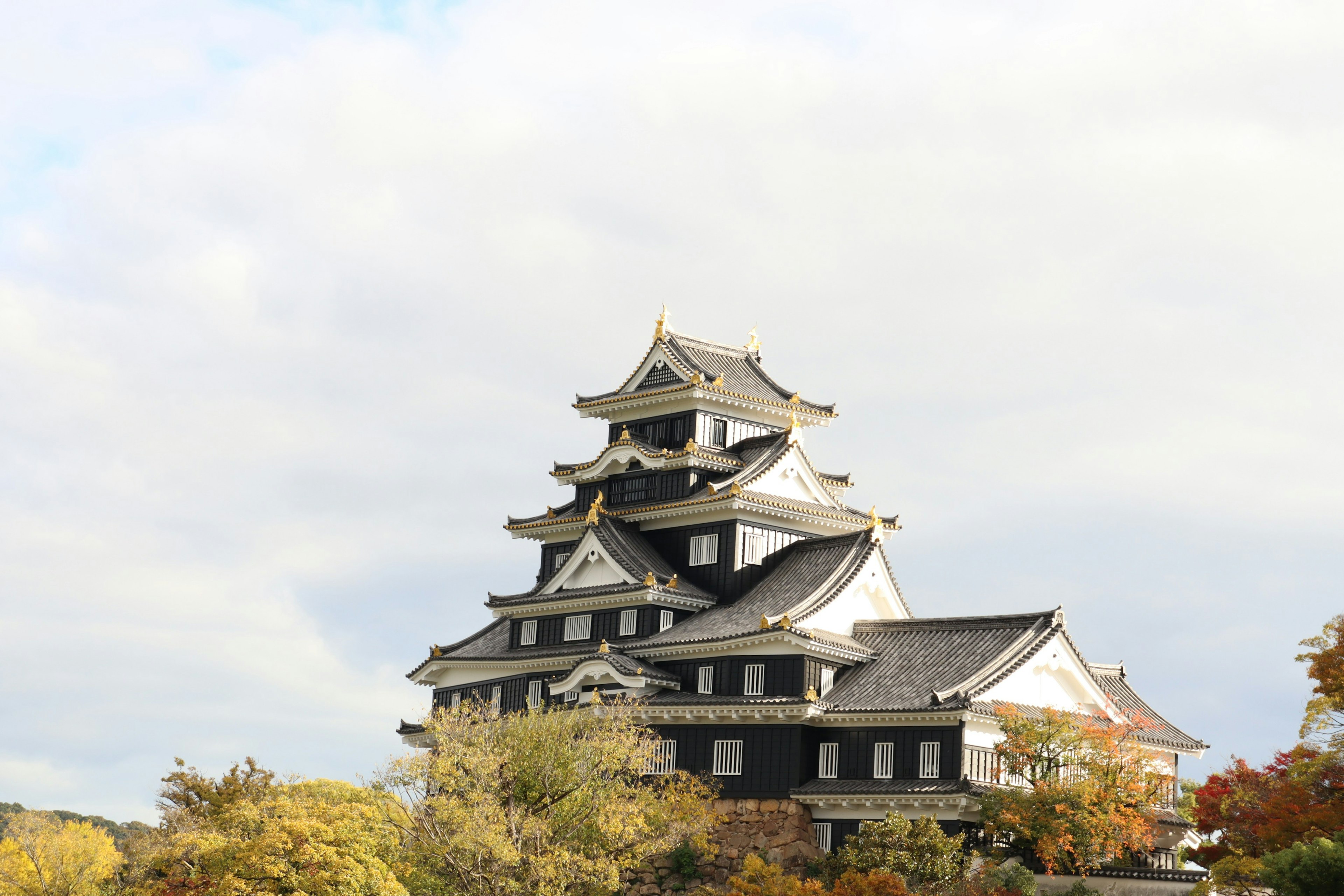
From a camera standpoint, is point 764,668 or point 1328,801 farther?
point 764,668

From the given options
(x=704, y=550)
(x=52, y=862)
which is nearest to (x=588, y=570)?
(x=704, y=550)

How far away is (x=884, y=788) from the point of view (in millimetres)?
39594

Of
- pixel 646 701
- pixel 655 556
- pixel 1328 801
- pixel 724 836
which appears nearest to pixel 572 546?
pixel 655 556

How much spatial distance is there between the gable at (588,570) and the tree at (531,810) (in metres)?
8.14

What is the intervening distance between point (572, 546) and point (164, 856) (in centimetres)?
1700

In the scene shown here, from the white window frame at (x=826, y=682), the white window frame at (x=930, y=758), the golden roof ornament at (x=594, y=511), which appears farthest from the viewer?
the golden roof ornament at (x=594, y=511)

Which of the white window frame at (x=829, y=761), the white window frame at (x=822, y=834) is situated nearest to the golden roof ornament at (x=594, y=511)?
the white window frame at (x=829, y=761)

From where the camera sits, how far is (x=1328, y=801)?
108ft

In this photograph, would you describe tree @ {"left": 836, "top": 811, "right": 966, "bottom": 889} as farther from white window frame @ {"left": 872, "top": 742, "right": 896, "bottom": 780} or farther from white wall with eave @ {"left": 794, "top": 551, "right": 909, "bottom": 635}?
white wall with eave @ {"left": 794, "top": 551, "right": 909, "bottom": 635}

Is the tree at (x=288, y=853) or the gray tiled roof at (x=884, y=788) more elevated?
the gray tiled roof at (x=884, y=788)

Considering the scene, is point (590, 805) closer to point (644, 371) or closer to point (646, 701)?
point (646, 701)

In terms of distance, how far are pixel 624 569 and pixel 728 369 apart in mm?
9407

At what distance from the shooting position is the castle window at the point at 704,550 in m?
48.8

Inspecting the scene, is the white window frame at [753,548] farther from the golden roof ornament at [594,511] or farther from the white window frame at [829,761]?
the white window frame at [829,761]
